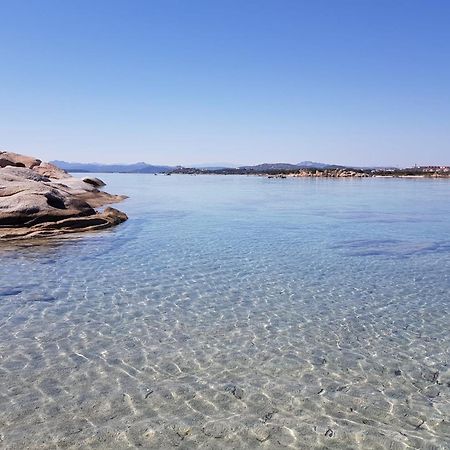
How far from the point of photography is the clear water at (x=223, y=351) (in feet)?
18.2

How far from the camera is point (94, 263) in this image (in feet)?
48.3

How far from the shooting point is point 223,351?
782 cm

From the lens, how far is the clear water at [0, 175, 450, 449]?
5.54 meters

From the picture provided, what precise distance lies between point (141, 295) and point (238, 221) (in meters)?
16.8

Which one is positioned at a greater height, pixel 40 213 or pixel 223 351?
pixel 40 213

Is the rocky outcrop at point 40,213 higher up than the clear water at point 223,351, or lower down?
higher up

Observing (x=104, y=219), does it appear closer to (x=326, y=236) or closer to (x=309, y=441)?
(x=326, y=236)

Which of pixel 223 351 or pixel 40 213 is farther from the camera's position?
pixel 40 213

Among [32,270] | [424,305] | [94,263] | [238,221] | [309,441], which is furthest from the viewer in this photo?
[238,221]

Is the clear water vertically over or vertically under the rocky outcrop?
under

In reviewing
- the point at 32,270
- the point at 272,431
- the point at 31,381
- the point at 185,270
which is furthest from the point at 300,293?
the point at 32,270

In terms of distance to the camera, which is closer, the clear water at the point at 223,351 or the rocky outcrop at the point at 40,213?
the clear water at the point at 223,351

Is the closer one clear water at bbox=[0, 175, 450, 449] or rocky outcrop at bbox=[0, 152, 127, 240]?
clear water at bbox=[0, 175, 450, 449]

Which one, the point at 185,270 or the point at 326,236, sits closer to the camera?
the point at 185,270
